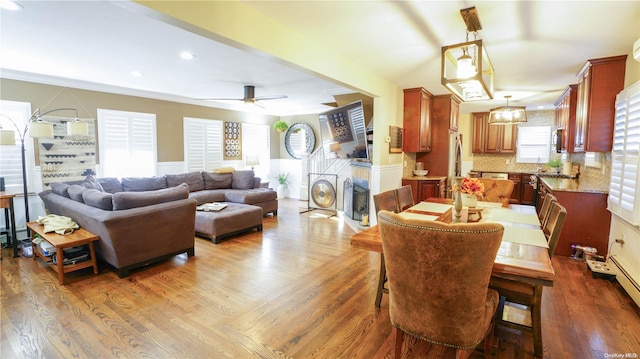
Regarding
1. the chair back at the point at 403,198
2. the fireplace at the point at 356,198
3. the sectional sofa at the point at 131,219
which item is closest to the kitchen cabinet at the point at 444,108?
the fireplace at the point at 356,198

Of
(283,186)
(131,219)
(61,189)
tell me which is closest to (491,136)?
(283,186)

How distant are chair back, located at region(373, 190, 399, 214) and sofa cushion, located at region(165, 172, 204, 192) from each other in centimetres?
449

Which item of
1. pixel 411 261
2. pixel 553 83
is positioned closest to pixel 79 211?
pixel 411 261

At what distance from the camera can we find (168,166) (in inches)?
251

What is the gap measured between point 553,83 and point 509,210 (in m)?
3.01

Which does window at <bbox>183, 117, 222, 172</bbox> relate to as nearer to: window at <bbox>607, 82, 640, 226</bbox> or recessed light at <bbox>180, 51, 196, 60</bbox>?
recessed light at <bbox>180, 51, 196, 60</bbox>

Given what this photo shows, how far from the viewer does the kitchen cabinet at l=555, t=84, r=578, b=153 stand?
454 cm

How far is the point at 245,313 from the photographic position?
8.27 feet

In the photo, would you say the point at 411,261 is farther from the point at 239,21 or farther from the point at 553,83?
the point at 553,83

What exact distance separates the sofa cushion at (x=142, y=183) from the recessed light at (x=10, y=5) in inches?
133

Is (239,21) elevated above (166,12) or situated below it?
above

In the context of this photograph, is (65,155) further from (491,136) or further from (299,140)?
(491,136)

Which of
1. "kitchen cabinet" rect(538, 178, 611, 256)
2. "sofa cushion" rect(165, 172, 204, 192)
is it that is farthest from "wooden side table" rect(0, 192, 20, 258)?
"kitchen cabinet" rect(538, 178, 611, 256)

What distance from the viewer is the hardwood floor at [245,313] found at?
6.76ft
